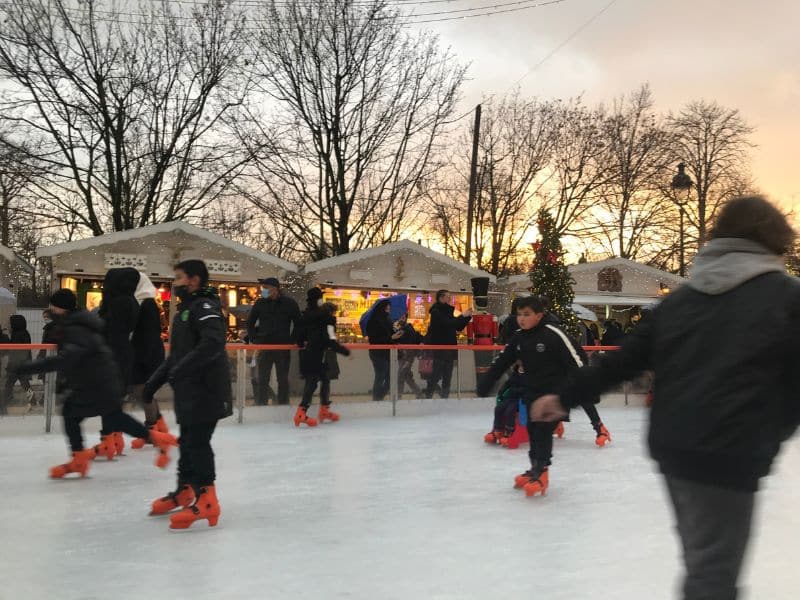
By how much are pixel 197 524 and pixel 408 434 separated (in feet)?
14.2

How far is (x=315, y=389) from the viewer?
955 centimetres

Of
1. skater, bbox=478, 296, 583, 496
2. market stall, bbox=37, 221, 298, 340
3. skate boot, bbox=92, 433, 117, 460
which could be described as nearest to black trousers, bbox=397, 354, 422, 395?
skate boot, bbox=92, 433, 117, 460

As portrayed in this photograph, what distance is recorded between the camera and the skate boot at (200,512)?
4152 millimetres

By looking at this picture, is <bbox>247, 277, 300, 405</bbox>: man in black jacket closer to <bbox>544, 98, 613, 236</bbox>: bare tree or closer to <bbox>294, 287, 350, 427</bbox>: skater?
<bbox>294, 287, 350, 427</bbox>: skater

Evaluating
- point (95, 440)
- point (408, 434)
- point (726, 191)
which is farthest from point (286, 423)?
point (726, 191)

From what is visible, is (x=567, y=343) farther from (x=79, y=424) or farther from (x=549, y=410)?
(x=79, y=424)

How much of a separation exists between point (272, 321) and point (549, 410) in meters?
7.95

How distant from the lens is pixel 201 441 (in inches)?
167

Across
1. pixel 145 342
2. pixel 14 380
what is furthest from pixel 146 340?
pixel 14 380

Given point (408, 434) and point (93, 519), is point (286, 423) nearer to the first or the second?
point (408, 434)

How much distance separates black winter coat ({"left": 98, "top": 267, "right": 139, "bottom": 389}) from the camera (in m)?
6.53

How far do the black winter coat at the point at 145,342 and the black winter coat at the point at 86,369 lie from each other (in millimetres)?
1304

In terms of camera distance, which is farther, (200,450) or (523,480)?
(523,480)

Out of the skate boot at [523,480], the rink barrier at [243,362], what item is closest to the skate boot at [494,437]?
the rink barrier at [243,362]
